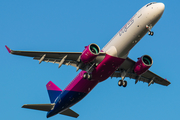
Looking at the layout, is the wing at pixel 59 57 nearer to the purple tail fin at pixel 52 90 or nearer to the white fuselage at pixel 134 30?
the white fuselage at pixel 134 30

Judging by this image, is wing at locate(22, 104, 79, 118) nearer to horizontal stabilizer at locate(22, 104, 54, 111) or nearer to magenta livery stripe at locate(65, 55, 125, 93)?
horizontal stabilizer at locate(22, 104, 54, 111)

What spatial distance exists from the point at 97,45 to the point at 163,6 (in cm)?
904

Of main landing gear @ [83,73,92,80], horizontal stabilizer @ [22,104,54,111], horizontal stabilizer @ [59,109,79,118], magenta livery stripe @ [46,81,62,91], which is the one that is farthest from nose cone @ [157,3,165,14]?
horizontal stabilizer @ [59,109,79,118]

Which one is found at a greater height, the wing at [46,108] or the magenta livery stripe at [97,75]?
the magenta livery stripe at [97,75]

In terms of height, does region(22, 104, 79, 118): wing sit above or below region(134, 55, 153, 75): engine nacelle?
below

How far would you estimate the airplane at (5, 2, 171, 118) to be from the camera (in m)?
32.1

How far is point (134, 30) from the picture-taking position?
3238 cm

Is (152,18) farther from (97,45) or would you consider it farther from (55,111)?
(55,111)

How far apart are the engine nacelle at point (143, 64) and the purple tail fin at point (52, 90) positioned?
13.7 meters

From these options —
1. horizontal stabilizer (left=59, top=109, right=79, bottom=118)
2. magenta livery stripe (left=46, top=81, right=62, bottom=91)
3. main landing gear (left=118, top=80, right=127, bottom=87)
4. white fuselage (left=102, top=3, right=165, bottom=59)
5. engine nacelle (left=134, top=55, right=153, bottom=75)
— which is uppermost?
magenta livery stripe (left=46, top=81, right=62, bottom=91)

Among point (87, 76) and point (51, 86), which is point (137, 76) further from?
point (51, 86)

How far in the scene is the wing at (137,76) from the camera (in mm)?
39438

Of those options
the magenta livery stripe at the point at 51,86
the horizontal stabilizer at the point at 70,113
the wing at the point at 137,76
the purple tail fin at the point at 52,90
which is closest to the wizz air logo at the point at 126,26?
the wing at the point at 137,76

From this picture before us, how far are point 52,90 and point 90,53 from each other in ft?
50.4
